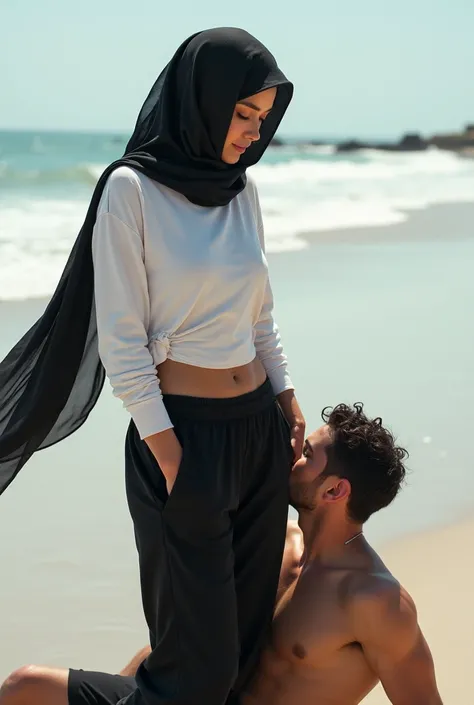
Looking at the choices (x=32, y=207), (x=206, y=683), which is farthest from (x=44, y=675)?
(x=32, y=207)

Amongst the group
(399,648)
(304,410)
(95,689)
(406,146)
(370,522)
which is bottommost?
(406,146)

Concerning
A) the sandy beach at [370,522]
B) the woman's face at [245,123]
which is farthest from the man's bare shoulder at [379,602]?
the woman's face at [245,123]

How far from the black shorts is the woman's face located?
127cm

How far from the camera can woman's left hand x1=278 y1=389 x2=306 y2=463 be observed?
2602mm

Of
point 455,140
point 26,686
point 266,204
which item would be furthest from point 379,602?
point 455,140

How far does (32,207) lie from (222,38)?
50.3 ft

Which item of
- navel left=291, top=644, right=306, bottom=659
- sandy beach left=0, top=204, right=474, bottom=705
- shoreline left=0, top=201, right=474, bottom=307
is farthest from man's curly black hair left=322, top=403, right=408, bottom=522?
shoreline left=0, top=201, right=474, bottom=307

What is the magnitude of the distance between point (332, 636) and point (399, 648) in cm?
17

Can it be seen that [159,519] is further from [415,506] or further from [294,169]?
[294,169]

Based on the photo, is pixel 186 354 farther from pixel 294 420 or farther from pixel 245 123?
pixel 245 123

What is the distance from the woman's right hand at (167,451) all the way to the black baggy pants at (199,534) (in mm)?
19

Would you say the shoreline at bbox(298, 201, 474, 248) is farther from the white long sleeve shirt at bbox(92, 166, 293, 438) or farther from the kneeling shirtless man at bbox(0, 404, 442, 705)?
the white long sleeve shirt at bbox(92, 166, 293, 438)

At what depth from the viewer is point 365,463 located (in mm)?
2523

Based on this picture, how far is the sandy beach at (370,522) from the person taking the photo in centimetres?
339
